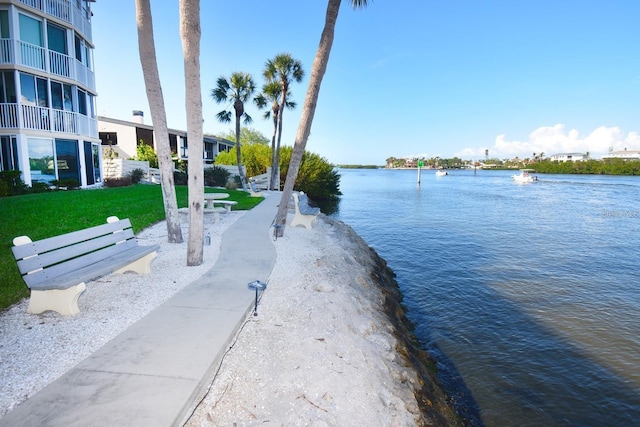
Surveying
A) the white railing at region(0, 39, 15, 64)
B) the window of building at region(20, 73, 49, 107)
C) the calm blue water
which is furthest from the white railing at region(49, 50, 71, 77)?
the calm blue water

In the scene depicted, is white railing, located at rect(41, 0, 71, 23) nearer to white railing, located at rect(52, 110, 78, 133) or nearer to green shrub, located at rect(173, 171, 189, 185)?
white railing, located at rect(52, 110, 78, 133)

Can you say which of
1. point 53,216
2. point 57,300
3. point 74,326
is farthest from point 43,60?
point 74,326

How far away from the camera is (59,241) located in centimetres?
510

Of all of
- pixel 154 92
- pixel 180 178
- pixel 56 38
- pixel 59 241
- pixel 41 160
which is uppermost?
pixel 56 38

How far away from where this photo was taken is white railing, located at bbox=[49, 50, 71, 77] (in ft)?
57.8

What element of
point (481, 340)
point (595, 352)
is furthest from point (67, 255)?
point (595, 352)

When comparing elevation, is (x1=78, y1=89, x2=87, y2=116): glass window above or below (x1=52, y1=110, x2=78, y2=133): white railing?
above

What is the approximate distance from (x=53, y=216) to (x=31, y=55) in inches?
452

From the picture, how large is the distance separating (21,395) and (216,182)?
25.9 meters

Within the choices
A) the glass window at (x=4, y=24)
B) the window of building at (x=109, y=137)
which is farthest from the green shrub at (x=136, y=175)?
the window of building at (x=109, y=137)

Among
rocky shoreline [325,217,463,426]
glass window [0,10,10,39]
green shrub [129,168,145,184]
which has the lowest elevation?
rocky shoreline [325,217,463,426]

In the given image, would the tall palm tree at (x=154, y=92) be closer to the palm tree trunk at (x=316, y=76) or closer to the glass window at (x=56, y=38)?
the palm tree trunk at (x=316, y=76)

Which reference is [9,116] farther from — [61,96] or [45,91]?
[61,96]

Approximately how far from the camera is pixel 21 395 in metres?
3.16
